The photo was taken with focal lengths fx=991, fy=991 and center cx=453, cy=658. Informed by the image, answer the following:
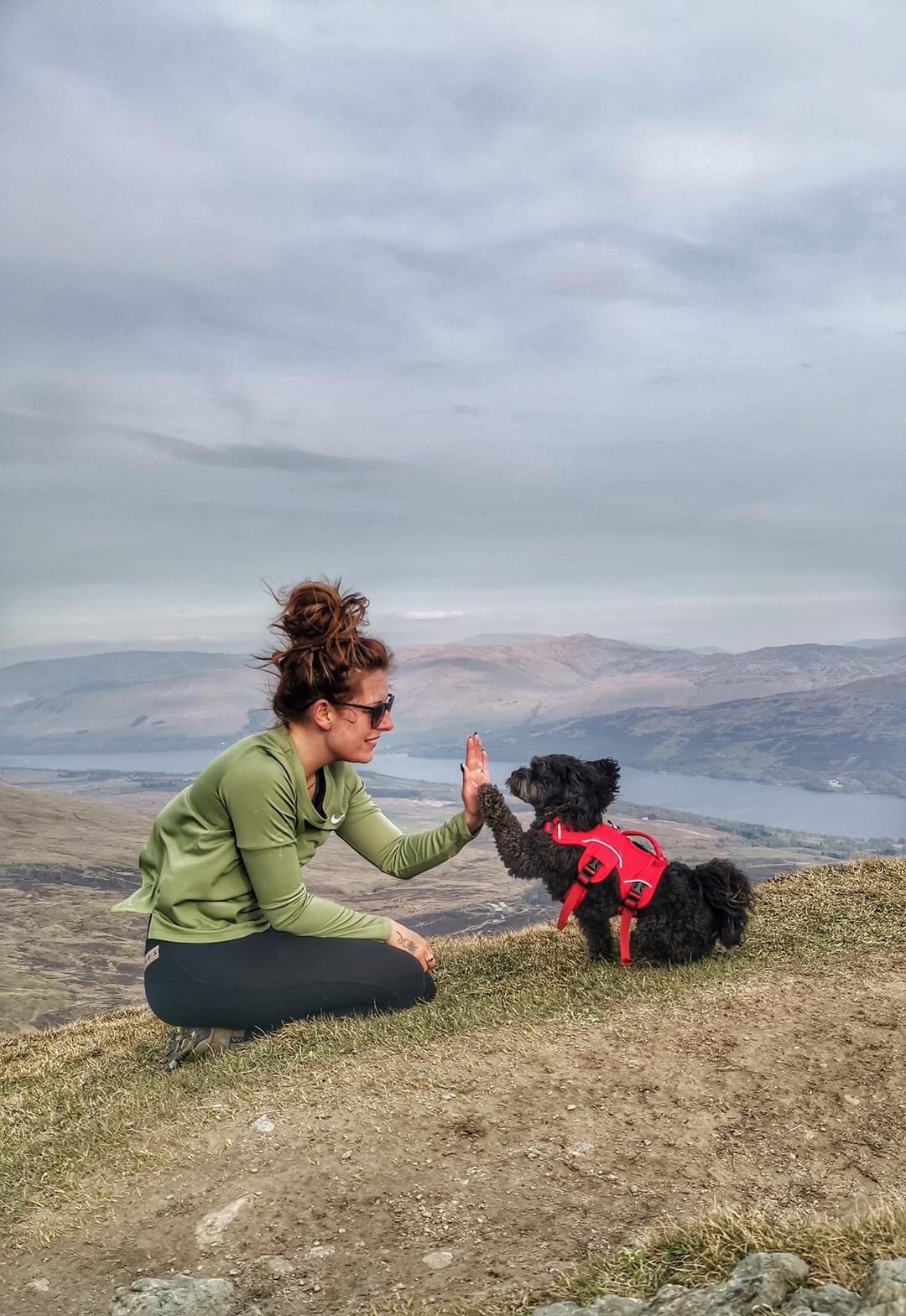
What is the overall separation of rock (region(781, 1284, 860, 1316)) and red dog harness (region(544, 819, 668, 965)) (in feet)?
15.2

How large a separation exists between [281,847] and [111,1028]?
613 cm

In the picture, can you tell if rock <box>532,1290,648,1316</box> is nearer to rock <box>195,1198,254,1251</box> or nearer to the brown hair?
rock <box>195,1198,254,1251</box>

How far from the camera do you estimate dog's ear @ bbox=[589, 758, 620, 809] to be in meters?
8.64

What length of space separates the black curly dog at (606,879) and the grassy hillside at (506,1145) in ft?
1.11

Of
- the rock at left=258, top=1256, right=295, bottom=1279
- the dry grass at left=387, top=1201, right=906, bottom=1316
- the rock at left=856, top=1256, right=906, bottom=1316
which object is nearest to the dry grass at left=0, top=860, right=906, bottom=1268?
the dry grass at left=387, top=1201, right=906, bottom=1316

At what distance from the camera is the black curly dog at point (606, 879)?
855 centimetres

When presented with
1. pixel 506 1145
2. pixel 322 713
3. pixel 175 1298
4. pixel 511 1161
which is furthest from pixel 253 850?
pixel 175 1298

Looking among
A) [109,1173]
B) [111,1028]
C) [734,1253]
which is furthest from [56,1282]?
[111,1028]

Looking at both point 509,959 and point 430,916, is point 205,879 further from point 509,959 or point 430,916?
point 430,916

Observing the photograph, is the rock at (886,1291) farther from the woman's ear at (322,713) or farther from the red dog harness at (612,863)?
the woman's ear at (322,713)

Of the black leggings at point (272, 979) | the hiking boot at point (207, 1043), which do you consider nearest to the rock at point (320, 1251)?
the black leggings at point (272, 979)

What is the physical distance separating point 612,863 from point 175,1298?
475 cm

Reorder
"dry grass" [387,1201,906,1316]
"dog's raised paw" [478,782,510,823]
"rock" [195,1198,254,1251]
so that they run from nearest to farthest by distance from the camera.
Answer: "dry grass" [387,1201,906,1316], "rock" [195,1198,254,1251], "dog's raised paw" [478,782,510,823]

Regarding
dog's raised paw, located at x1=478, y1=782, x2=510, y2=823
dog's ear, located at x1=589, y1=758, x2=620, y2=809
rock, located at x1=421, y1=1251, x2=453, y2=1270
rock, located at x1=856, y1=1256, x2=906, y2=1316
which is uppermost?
dog's ear, located at x1=589, y1=758, x2=620, y2=809
